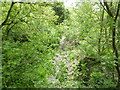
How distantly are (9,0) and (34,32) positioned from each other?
87cm

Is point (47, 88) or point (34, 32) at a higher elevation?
point (34, 32)

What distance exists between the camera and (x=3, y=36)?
3002mm

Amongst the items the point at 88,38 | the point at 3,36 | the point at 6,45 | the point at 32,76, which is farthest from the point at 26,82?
the point at 88,38

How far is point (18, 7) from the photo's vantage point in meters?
2.99

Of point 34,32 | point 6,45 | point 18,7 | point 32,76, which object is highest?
point 18,7

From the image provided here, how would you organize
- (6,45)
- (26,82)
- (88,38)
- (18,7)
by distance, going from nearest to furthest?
(6,45) < (26,82) < (88,38) < (18,7)

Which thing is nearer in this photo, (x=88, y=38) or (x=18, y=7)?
(x=88, y=38)

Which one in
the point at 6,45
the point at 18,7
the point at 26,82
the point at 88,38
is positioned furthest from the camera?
the point at 18,7

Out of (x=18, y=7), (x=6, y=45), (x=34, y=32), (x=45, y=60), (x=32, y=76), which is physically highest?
(x=18, y=7)

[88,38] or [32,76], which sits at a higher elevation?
[88,38]

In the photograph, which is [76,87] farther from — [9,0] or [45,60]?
[9,0]

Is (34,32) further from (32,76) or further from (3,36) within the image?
(32,76)

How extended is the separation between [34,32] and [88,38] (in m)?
1.28

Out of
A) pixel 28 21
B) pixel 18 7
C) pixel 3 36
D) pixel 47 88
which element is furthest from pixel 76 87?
pixel 18 7
